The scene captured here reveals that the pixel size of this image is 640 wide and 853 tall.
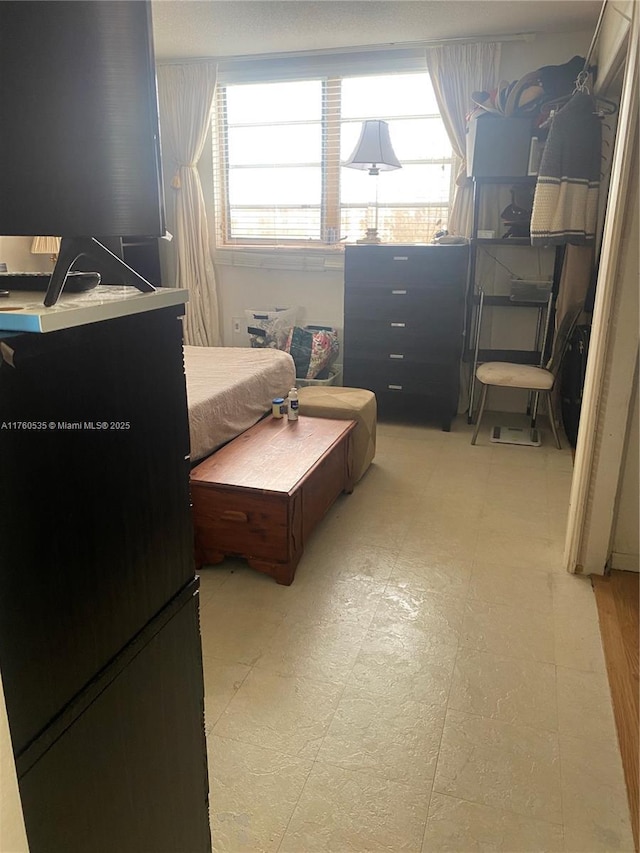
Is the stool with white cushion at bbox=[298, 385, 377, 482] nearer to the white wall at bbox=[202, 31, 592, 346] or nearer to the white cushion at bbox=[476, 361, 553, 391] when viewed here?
the white cushion at bbox=[476, 361, 553, 391]

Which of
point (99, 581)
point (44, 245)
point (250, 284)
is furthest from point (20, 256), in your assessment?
point (99, 581)

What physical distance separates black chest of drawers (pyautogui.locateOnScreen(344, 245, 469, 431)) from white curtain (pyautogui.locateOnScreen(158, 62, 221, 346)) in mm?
1361

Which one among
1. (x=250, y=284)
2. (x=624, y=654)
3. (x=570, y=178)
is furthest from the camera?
(x=250, y=284)

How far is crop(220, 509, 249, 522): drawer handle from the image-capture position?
95.9 inches

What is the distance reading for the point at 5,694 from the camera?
680 mm

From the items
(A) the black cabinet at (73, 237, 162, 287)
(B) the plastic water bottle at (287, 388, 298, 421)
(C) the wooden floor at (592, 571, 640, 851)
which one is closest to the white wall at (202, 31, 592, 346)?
(A) the black cabinet at (73, 237, 162, 287)

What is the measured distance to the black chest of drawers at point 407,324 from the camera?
4.05m

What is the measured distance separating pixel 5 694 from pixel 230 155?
4.84 m

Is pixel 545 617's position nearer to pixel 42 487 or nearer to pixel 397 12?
pixel 42 487

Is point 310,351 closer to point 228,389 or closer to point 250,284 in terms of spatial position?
point 250,284

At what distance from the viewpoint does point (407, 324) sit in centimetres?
418

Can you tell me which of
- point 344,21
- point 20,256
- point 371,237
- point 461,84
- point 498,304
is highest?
point 344,21

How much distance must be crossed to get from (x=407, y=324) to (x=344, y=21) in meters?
1.82

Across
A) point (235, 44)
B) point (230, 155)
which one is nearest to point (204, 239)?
point (230, 155)
